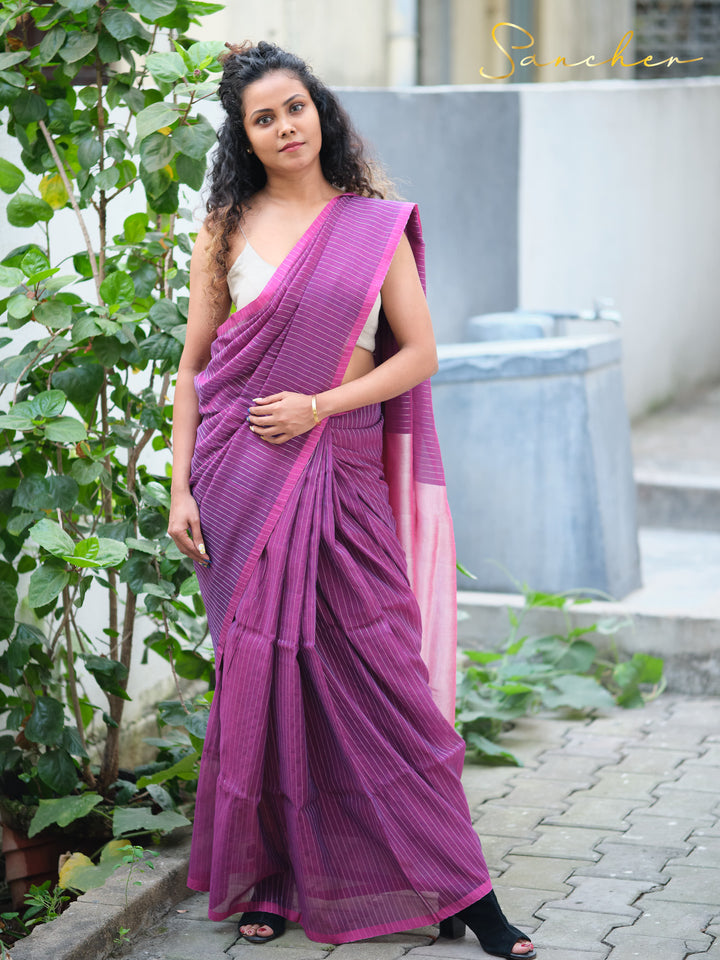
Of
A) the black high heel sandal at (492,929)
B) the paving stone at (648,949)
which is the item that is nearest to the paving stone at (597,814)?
the paving stone at (648,949)

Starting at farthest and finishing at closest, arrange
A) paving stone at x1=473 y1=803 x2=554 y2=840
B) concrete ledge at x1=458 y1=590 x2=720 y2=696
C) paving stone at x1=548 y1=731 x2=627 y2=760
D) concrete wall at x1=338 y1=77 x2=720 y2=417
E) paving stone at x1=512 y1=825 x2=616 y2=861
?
1. concrete wall at x1=338 y1=77 x2=720 y2=417
2. concrete ledge at x1=458 y1=590 x2=720 y2=696
3. paving stone at x1=548 y1=731 x2=627 y2=760
4. paving stone at x1=473 y1=803 x2=554 y2=840
5. paving stone at x1=512 y1=825 x2=616 y2=861

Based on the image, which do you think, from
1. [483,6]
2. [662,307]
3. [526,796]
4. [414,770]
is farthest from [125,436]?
[483,6]

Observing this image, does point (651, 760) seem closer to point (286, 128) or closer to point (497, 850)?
point (497, 850)

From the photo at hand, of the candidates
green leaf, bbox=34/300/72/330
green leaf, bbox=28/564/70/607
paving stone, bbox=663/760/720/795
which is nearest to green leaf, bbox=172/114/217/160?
green leaf, bbox=34/300/72/330

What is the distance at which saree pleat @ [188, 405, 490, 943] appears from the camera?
2824 millimetres

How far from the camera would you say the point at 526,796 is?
12.8ft

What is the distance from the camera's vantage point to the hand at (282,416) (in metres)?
2.77

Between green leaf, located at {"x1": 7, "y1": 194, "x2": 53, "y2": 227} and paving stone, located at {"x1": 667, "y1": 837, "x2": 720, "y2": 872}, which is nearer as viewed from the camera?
green leaf, located at {"x1": 7, "y1": 194, "x2": 53, "y2": 227}

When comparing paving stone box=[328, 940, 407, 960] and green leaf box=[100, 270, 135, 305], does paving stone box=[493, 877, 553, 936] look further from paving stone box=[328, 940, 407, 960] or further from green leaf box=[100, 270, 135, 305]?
green leaf box=[100, 270, 135, 305]

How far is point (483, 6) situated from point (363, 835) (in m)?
7.75

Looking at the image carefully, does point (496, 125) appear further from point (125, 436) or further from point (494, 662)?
point (125, 436)

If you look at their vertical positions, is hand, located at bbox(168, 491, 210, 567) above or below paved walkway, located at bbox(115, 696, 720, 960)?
above

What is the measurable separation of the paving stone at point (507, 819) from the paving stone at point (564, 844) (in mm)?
49

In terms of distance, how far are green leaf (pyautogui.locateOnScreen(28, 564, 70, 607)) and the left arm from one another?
1.89 ft
